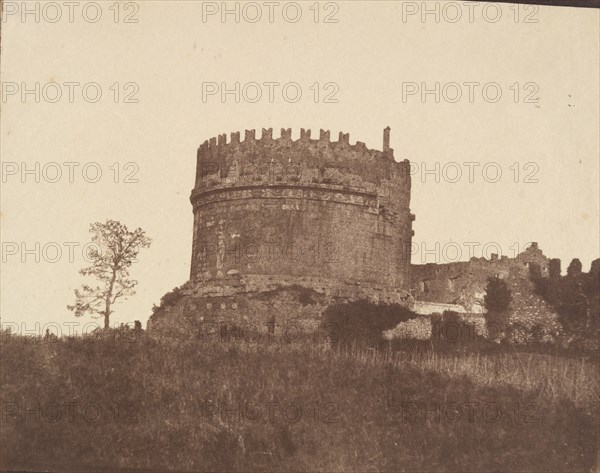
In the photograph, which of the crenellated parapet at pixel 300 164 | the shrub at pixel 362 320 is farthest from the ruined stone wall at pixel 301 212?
the shrub at pixel 362 320

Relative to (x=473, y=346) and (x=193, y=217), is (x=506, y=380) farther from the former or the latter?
(x=193, y=217)

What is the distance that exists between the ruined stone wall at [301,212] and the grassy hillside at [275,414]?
27.5 feet

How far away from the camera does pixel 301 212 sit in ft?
86.6

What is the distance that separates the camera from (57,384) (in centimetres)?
1580

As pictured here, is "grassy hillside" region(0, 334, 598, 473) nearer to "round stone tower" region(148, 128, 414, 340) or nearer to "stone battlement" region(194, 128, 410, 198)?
"round stone tower" region(148, 128, 414, 340)

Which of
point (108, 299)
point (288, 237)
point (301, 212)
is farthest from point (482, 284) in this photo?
point (108, 299)

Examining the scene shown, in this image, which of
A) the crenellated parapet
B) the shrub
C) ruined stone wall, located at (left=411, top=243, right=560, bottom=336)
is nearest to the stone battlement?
the crenellated parapet

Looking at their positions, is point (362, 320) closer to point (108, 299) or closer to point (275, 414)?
point (108, 299)

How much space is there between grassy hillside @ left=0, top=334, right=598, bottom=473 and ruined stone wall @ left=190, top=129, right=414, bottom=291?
838 cm

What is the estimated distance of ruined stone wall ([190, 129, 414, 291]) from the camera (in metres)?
26.3

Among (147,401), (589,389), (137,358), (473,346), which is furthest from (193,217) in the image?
(589,389)

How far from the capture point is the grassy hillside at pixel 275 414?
14023mm

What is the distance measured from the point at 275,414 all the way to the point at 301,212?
1188 centimetres

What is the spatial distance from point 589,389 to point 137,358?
8932mm
